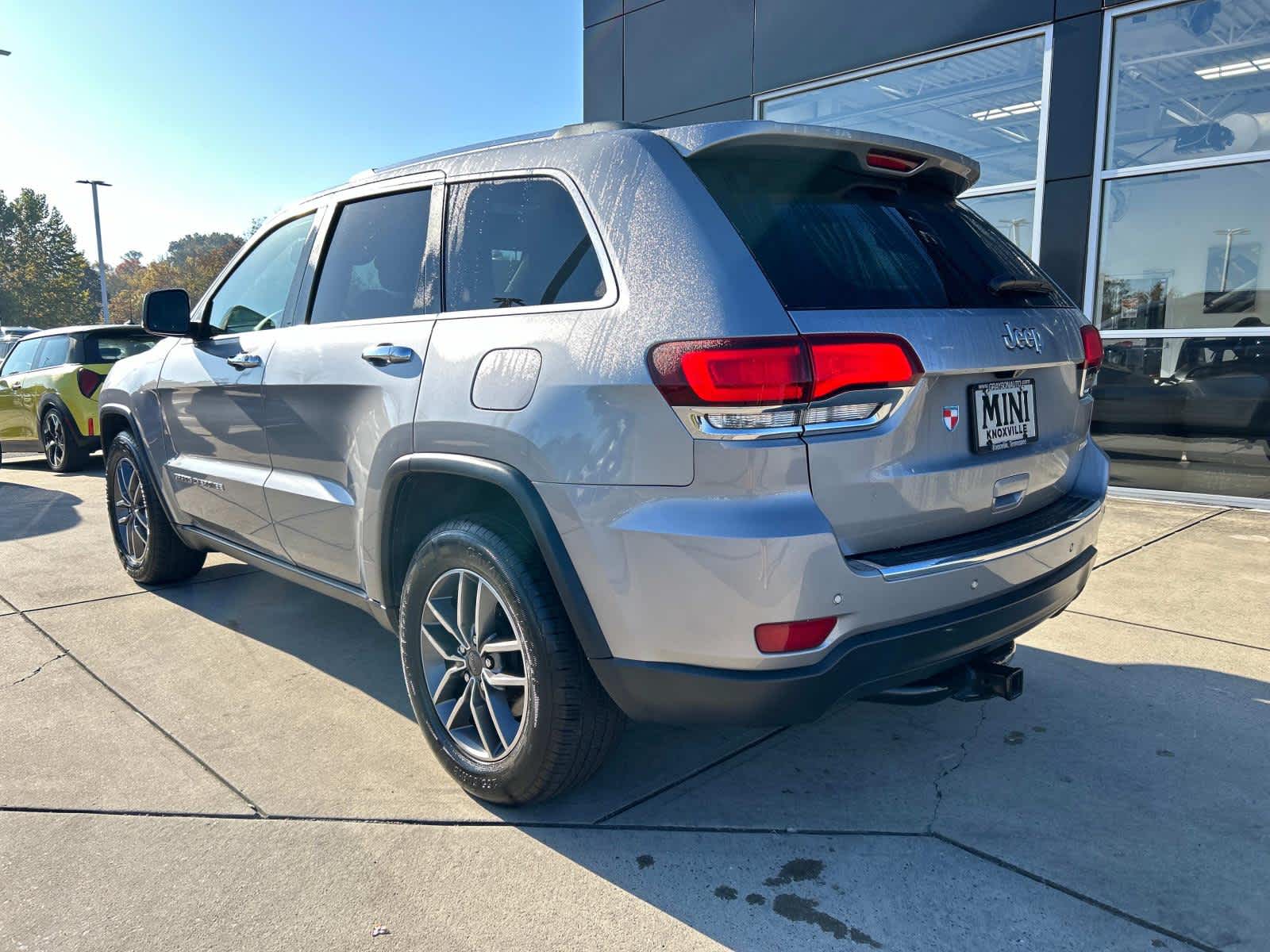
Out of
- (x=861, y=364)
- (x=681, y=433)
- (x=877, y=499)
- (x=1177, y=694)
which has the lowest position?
(x=1177, y=694)

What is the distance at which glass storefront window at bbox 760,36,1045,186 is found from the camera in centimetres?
790

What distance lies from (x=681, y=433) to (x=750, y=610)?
41 centimetres

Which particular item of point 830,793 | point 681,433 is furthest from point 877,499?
point 830,793

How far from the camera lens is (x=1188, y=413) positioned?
7.31 metres

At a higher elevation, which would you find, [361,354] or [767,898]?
[361,354]

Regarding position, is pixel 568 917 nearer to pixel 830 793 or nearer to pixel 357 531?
pixel 830 793

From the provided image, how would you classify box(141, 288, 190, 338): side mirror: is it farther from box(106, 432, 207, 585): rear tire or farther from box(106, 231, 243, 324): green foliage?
box(106, 231, 243, 324): green foliage

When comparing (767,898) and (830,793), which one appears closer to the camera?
(767,898)

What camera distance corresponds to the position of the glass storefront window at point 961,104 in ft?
25.9

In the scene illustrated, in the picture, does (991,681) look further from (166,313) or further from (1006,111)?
(1006,111)

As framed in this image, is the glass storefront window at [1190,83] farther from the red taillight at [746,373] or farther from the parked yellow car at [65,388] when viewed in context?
the parked yellow car at [65,388]

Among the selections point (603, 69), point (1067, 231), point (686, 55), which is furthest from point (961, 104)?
point (603, 69)

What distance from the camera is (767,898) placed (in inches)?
86.7

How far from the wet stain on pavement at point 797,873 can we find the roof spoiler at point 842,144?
181 centimetres
